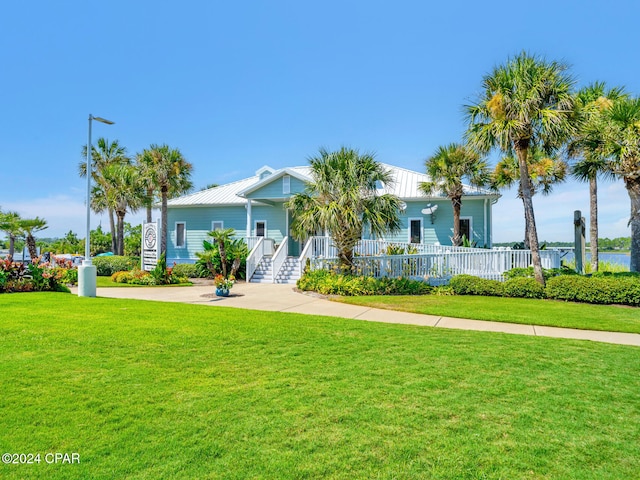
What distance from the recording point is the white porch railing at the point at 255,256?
724 inches

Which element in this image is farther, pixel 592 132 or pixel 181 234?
pixel 181 234

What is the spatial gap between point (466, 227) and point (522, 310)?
36.6 ft

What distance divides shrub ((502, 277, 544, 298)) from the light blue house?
6.69 meters

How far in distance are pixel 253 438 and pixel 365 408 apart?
44.5 inches

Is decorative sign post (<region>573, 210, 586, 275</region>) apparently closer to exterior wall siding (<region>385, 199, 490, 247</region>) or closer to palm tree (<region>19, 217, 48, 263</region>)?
exterior wall siding (<region>385, 199, 490, 247</region>)

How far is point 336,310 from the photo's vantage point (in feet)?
33.1

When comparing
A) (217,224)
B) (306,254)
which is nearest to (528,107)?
(306,254)

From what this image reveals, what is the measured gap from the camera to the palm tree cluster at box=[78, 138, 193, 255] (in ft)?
72.4

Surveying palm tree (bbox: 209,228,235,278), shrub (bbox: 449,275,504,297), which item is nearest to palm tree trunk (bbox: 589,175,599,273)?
shrub (bbox: 449,275,504,297)

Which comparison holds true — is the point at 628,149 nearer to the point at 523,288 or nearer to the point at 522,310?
the point at 523,288

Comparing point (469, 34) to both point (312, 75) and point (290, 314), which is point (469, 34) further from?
point (290, 314)

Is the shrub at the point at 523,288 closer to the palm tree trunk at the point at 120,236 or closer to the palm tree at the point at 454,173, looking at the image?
the palm tree at the point at 454,173

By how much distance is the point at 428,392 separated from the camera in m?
4.15

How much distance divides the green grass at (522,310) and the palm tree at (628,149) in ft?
12.5
